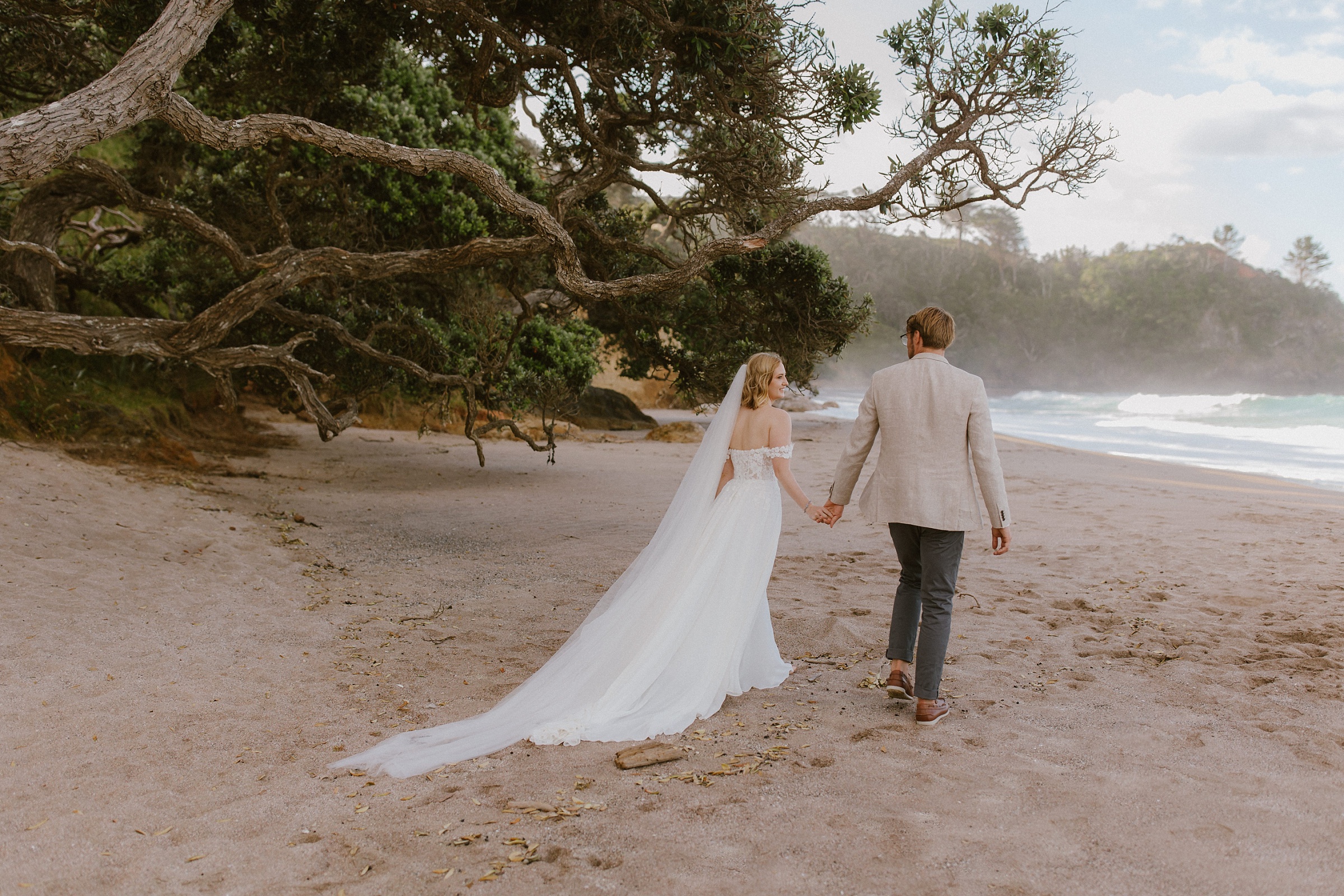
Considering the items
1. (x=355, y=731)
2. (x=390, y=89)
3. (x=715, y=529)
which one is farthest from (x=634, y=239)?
(x=355, y=731)

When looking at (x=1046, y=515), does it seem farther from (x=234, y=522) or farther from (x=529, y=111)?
(x=234, y=522)

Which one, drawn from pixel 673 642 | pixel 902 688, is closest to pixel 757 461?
pixel 673 642

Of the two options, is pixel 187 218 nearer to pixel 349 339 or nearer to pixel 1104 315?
pixel 349 339

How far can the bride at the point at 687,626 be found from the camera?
148 inches

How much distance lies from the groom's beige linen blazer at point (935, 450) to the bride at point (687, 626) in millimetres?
474

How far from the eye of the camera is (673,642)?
4152 millimetres

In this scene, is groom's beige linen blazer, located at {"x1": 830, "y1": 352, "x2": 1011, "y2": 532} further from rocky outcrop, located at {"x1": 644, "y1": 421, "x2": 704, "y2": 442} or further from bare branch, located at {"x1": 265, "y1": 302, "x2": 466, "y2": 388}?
rocky outcrop, located at {"x1": 644, "y1": 421, "x2": 704, "y2": 442}

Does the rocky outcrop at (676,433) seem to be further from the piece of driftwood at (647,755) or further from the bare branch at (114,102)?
the piece of driftwood at (647,755)

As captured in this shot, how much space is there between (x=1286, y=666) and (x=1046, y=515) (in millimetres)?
5416

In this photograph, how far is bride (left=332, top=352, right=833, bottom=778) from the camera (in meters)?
3.76

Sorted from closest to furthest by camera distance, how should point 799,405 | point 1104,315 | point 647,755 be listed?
1. point 647,755
2. point 799,405
3. point 1104,315

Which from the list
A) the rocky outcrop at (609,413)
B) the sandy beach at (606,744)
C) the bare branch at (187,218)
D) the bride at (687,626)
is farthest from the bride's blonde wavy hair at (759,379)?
the rocky outcrop at (609,413)

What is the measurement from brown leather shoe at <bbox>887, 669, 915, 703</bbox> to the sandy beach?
0.33ft

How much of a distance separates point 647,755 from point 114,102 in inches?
194
